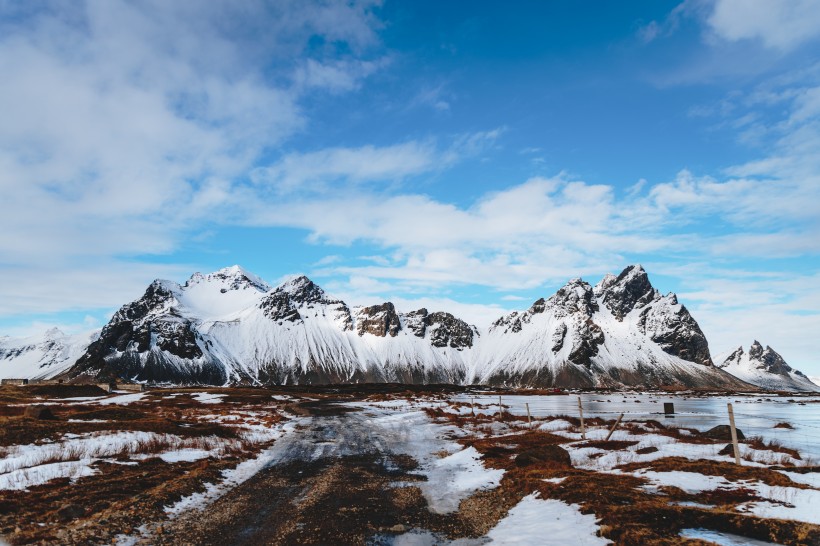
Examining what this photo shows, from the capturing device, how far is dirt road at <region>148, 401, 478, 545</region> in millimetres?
12859

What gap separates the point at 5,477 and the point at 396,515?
14.4 metres

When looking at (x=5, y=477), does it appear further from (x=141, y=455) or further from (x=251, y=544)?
(x=251, y=544)

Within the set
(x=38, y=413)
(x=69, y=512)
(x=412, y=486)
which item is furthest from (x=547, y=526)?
(x=38, y=413)

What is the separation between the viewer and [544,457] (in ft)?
71.5

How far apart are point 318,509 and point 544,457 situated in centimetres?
1105

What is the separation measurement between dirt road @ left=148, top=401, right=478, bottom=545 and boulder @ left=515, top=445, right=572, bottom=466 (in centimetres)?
499

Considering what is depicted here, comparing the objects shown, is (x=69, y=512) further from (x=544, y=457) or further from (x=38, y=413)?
(x=38, y=413)

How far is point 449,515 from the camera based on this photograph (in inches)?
597

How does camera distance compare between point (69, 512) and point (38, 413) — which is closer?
point (69, 512)

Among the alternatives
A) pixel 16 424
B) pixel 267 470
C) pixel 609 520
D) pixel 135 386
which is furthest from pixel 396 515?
pixel 135 386

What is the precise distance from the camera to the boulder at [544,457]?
838 inches

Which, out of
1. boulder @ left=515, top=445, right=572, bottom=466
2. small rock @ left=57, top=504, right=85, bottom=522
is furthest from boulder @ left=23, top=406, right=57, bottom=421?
boulder @ left=515, top=445, right=572, bottom=466

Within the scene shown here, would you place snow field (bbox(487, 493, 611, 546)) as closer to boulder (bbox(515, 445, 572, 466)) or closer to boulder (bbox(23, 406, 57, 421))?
boulder (bbox(515, 445, 572, 466))

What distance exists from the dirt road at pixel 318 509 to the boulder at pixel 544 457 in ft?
16.4
